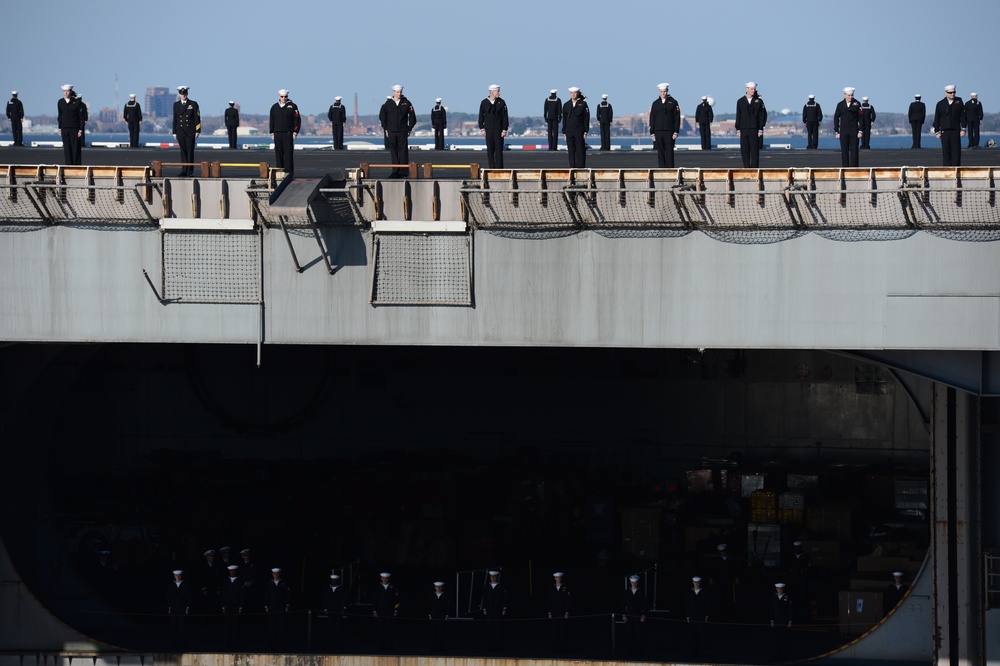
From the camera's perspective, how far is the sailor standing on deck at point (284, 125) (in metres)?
22.7

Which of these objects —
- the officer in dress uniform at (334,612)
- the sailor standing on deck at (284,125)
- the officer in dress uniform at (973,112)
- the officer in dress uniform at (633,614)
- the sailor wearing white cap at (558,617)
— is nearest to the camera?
the sailor standing on deck at (284,125)

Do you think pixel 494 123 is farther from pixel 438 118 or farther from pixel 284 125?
pixel 438 118

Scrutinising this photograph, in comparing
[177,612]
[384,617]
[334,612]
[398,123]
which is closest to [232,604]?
[177,612]

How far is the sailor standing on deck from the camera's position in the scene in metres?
22.7

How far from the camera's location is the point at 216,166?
21188mm

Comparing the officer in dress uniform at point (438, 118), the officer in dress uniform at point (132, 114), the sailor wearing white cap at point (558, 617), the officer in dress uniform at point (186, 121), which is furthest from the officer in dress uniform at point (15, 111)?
the sailor wearing white cap at point (558, 617)

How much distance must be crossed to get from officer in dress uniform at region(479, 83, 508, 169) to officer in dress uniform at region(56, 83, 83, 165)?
7.83 meters

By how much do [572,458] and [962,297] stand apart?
14.6 metres

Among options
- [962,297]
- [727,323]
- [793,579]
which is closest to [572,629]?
[793,579]

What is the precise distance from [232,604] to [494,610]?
4.88m

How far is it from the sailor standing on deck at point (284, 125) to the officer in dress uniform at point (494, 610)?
27.8 ft

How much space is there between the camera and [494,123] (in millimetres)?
24391

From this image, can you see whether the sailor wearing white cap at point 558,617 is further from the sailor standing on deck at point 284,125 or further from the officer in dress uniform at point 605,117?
the officer in dress uniform at point 605,117

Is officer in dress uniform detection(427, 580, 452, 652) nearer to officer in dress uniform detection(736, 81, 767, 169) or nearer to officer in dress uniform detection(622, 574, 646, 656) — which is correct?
officer in dress uniform detection(622, 574, 646, 656)
